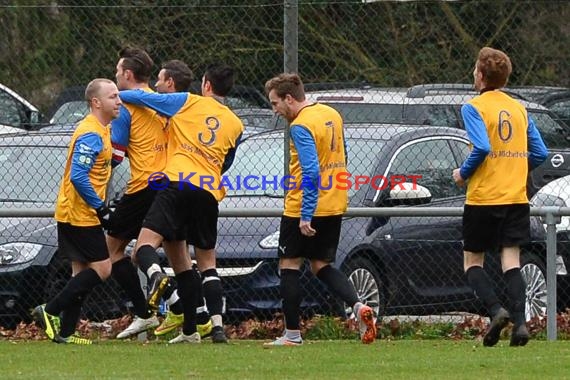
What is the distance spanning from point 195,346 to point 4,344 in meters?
1.49

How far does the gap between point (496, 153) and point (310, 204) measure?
4.12 ft

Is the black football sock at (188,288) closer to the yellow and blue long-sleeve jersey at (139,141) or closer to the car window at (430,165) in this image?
the yellow and blue long-sleeve jersey at (139,141)

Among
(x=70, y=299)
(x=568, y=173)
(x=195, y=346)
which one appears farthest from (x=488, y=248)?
(x=568, y=173)

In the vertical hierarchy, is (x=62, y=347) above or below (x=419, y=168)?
below

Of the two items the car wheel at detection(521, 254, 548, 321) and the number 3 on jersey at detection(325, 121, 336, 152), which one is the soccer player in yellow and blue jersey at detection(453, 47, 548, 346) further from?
the car wheel at detection(521, 254, 548, 321)

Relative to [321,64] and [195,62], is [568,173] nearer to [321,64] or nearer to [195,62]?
[321,64]

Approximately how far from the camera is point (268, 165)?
45.5ft

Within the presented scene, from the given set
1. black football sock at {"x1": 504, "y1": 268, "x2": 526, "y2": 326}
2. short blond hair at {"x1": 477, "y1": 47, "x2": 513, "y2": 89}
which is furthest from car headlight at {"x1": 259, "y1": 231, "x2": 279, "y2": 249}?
short blond hair at {"x1": 477, "y1": 47, "x2": 513, "y2": 89}

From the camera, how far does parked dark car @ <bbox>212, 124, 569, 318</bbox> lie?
13.2 m

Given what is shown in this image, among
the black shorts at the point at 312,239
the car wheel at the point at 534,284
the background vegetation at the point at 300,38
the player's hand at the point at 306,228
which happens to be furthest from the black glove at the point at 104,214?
the car wheel at the point at 534,284

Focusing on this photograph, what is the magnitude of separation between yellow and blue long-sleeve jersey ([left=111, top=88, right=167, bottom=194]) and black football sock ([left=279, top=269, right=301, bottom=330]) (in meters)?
1.13

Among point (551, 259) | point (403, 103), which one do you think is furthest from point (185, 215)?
point (403, 103)

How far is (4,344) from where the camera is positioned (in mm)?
12227

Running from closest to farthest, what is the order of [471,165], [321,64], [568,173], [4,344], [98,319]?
[471,165] → [4,344] → [98,319] → [321,64] → [568,173]
